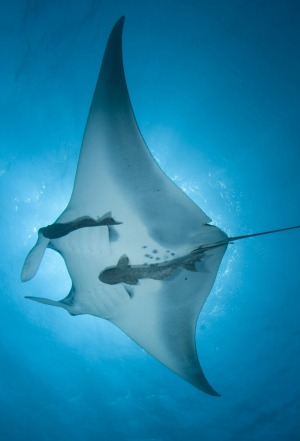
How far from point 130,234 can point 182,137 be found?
2520 mm

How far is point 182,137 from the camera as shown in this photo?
4.99m

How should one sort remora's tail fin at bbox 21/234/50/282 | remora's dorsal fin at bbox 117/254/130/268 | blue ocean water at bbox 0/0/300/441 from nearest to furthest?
remora's tail fin at bbox 21/234/50/282, remora's dorsal fin at bbox 117/254/130/268, blue ocean water at bbox 0/0/300/441

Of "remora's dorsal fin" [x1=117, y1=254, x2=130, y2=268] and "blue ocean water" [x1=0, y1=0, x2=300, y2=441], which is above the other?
"blue ocean water" [x1=0, y1=0, x2=300, y2=441]

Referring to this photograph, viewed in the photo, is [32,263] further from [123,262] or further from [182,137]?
[182,137]

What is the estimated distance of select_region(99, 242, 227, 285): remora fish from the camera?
305 cm

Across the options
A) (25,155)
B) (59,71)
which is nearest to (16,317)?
(25,155)

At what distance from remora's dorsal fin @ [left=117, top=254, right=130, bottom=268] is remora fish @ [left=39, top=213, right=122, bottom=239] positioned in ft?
1.20

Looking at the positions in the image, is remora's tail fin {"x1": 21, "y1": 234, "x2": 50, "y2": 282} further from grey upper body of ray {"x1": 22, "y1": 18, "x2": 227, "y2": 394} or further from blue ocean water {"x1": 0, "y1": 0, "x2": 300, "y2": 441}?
blue ocean water {"x1": 0, "y1": 0, "x2": 300, "y2": 441}

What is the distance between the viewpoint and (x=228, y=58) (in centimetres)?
474

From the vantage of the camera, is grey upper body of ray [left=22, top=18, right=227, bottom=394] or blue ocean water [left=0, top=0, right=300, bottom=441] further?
blue ocean water [left=0, top=0, right=300, bottom=441]

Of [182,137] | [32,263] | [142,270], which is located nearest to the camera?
[32,263]

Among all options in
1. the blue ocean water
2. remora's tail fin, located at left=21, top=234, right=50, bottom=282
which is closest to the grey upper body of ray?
remora's tail fin, located at left=21, top=234, right=50, bottom=282

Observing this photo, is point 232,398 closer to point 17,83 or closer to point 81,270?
point 81,270

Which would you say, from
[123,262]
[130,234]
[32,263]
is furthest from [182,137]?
[32,263]
